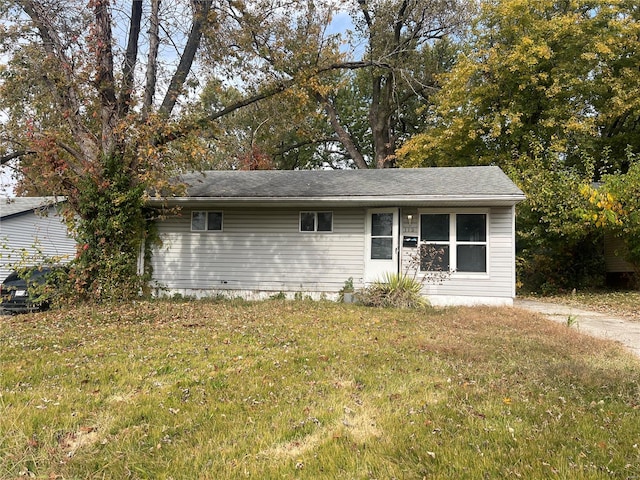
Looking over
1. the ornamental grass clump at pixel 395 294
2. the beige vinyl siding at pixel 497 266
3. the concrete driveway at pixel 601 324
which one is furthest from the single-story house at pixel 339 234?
the concrete driveway at pixel 601 324

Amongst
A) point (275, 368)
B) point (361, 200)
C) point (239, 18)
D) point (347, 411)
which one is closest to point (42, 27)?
point (239, 18)

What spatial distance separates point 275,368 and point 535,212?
1219 cm

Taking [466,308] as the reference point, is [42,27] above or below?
above

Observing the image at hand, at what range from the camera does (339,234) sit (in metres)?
11.6

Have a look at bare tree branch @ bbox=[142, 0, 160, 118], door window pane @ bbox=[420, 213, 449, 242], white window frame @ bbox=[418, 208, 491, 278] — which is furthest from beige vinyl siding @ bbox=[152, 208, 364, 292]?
bare tree branch @ bbox=[142, 0, 160, 118]

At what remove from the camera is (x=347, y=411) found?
3.45 m

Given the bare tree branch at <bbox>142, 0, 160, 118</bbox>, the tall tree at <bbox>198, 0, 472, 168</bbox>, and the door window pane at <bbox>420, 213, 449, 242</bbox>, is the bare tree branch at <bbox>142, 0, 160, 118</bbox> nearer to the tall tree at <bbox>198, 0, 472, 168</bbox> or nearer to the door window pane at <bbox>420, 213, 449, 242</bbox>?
the tall tree at <bbox>198, 0, 472, 168</bbox>

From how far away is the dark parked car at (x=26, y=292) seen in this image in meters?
9.51

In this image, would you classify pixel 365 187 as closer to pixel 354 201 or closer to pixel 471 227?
pixel 354 201

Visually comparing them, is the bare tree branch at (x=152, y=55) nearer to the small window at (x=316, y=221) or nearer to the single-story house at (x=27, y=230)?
the small window at (x=316, y=221)

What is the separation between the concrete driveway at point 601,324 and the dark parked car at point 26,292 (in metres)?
11.1

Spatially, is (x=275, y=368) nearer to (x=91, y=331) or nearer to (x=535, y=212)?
(x=91, y=331)

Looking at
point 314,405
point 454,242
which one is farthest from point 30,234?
point 314,405

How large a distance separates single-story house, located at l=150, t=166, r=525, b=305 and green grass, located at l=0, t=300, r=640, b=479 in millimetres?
4232
